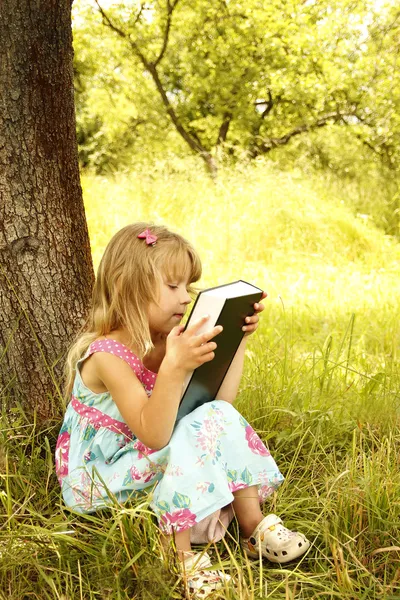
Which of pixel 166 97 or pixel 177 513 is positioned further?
pixel 166 97

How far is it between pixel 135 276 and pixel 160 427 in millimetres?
440

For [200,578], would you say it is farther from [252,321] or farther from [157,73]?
[157,73]

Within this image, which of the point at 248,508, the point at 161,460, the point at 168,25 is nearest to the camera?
the point at 161,460

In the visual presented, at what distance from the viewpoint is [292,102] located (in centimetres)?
1364

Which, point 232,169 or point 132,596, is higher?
point 232,169

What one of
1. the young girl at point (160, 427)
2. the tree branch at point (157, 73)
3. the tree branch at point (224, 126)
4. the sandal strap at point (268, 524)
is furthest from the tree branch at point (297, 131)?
the sandal strap at point (268, 524)

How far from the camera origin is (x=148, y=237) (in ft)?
5.94

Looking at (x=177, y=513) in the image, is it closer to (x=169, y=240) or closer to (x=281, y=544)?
(x=281, y=544)

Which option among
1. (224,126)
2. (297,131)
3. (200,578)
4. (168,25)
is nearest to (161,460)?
(200,578)

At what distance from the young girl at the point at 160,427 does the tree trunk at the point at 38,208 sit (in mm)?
307

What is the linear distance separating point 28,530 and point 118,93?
603 inches

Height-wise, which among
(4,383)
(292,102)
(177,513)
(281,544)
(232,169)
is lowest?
(281,544)

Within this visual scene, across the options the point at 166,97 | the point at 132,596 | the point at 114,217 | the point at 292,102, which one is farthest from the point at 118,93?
the point at 132,596

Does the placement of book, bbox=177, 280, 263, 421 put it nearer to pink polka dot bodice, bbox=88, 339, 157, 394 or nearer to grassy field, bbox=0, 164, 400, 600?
pink polka dot bodice, bbox=88, 339, 157, 394
